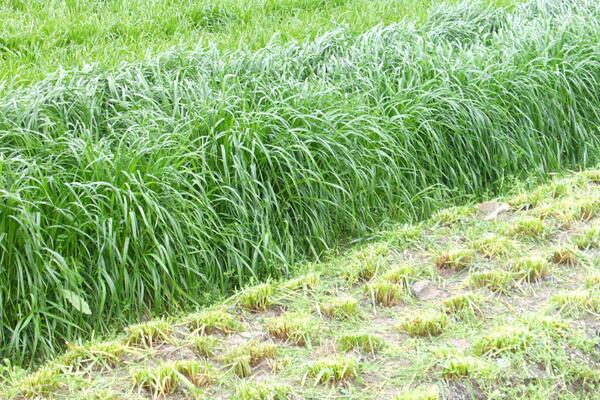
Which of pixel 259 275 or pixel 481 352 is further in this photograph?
pixel 259 275

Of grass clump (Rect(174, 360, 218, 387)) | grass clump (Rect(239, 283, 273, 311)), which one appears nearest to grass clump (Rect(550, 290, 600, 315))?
grass clump (Rect(239, 283, 273, 311))

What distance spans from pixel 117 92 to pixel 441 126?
6.06 ft

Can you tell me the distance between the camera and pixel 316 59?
570 centimetres

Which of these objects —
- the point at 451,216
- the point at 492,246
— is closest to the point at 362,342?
the point at 492,246

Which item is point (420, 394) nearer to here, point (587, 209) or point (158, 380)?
point (158, 380)

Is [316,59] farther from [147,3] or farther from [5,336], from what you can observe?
[5,336]

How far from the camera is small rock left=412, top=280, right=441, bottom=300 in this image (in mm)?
3317

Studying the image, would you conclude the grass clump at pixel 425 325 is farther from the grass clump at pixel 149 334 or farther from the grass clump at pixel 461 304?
the grass clump at pixel 149 334

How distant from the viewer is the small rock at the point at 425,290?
3317 mm

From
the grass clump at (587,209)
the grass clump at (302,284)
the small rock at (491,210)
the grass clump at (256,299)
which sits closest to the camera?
the grass clump at (256,299)


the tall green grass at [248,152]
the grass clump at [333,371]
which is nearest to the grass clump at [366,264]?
the tall green grass at [248,152]

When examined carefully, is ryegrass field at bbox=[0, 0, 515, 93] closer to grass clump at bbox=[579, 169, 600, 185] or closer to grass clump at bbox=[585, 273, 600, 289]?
grass clump at bbox=[579, 169, 600, 185]

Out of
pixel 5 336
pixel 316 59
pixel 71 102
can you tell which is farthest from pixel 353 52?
pixel 5 336

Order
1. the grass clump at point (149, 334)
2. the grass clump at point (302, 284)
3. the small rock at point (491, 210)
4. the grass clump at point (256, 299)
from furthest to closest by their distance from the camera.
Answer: the small rock at point (491, 210) < the grass clump at point (302, 284) < the grass clump at point (256, 299) < the grass clump at point (149, 334)
